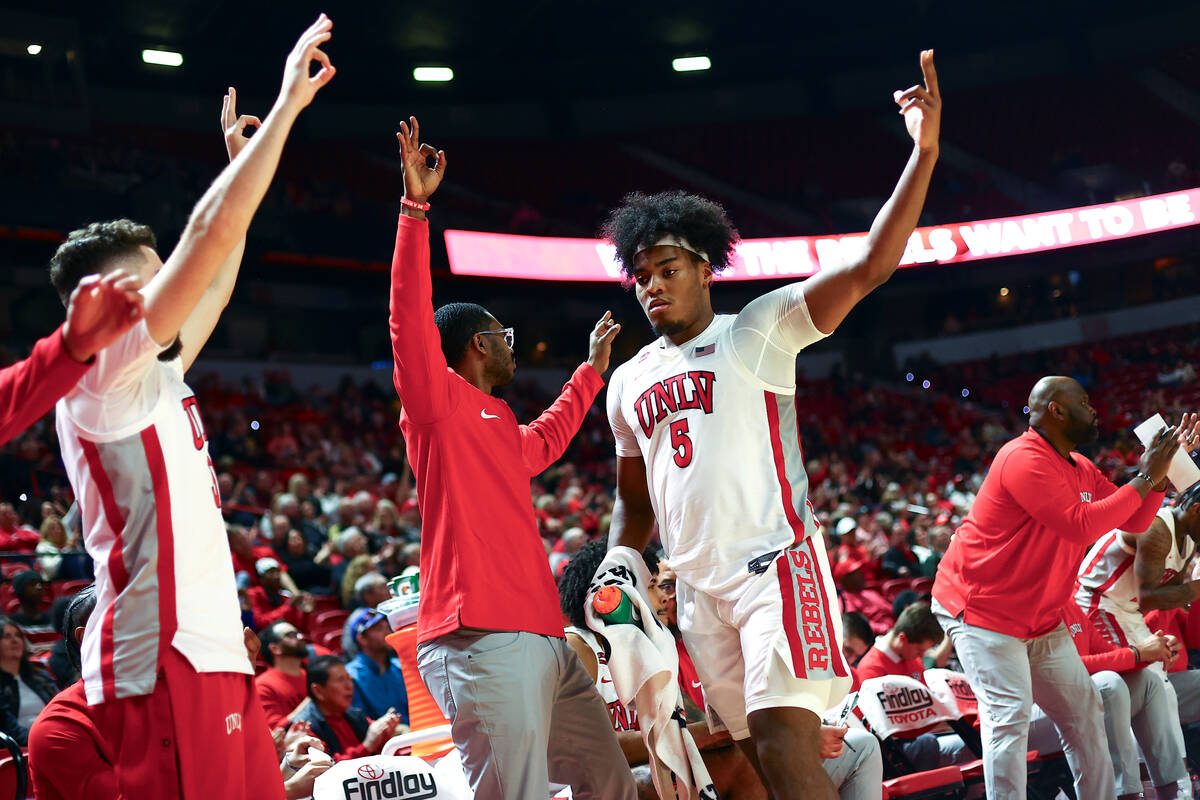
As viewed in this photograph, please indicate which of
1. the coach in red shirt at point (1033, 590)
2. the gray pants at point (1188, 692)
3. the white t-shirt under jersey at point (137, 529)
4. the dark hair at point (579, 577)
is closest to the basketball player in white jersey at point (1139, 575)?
the gray pants at point (1188, 692)

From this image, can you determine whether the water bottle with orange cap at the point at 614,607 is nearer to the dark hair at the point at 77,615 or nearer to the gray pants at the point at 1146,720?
the dark hair at the point at 77,615

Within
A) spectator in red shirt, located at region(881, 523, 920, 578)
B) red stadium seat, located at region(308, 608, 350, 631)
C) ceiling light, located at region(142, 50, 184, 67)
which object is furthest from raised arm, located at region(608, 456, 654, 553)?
ceiling light, located at region(142, 50, 184, 67)

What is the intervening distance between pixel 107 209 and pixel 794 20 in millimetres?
13682

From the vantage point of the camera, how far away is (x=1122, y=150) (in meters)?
22.5

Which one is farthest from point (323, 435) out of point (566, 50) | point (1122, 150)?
point (1122, 150)

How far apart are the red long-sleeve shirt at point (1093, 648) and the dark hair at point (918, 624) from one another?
0.73 m

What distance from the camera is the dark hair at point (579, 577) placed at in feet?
12.5

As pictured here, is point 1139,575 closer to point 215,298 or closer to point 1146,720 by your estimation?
point 1146,720

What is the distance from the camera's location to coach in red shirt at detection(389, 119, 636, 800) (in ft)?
9.41

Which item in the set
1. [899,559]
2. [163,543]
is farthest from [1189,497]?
[163,543]

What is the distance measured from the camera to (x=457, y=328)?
337cm

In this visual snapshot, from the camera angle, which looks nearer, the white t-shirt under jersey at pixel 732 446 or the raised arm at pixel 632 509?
the white t-shirt under jersey at pixel 732 446

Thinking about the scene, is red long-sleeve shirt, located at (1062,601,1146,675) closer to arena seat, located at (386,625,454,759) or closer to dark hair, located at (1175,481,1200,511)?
dark hair, located at (1175,481,1200,511)

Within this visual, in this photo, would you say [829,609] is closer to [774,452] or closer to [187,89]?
[774,452]
